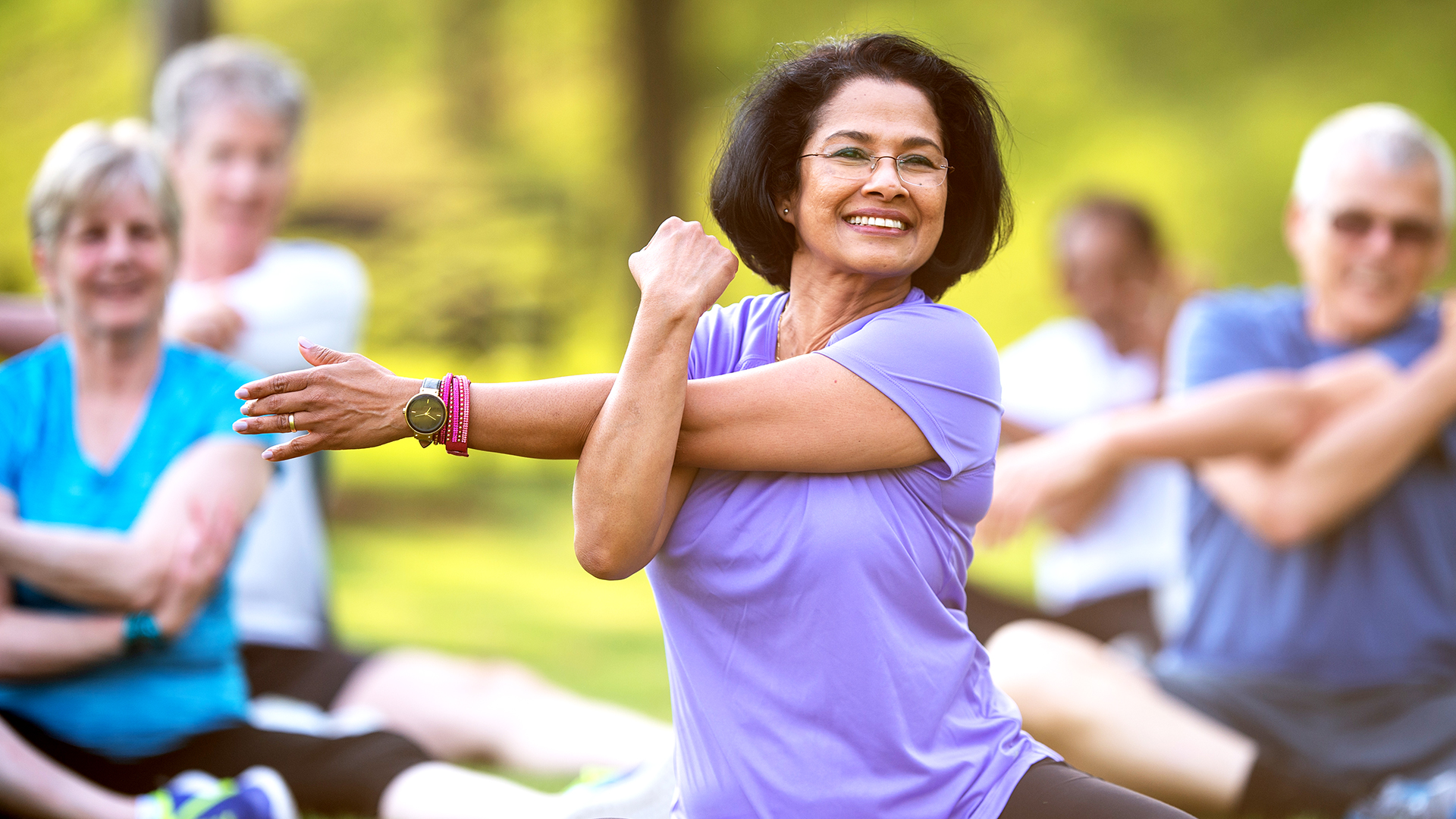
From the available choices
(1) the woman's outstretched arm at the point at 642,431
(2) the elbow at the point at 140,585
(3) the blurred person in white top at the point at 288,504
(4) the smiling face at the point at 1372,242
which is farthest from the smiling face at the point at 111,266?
(4) the smiling face at the point at 1372,242

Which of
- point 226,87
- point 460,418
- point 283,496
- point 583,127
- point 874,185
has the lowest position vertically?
point 283,496

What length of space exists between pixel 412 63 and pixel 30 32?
3.40m

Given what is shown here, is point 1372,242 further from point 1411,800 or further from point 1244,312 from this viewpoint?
point 1411,800

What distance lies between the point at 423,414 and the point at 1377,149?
3.06 m

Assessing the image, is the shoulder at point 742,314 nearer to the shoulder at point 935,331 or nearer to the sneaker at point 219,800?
the shoulder at point 935,331

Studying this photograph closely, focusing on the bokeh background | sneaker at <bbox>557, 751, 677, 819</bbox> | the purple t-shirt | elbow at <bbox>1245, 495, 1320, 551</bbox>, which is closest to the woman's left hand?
the purple t-shirt

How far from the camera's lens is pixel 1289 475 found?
3.52 metres

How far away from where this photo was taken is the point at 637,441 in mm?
1746

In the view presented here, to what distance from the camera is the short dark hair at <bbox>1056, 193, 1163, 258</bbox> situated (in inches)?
205

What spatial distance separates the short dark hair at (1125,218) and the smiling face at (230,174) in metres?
3.24

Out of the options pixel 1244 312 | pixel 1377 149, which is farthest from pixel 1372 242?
pixel 1244 312

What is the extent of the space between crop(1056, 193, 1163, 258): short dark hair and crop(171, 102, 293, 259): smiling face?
324 cm

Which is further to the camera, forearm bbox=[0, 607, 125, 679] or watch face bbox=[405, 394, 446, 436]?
forearm bbox=[0, 607, 125, 679]

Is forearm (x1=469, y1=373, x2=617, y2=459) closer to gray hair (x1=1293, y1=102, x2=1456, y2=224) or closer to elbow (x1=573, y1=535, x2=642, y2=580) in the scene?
elbow (x1=573, y1=535, x2=642, y2=580)
